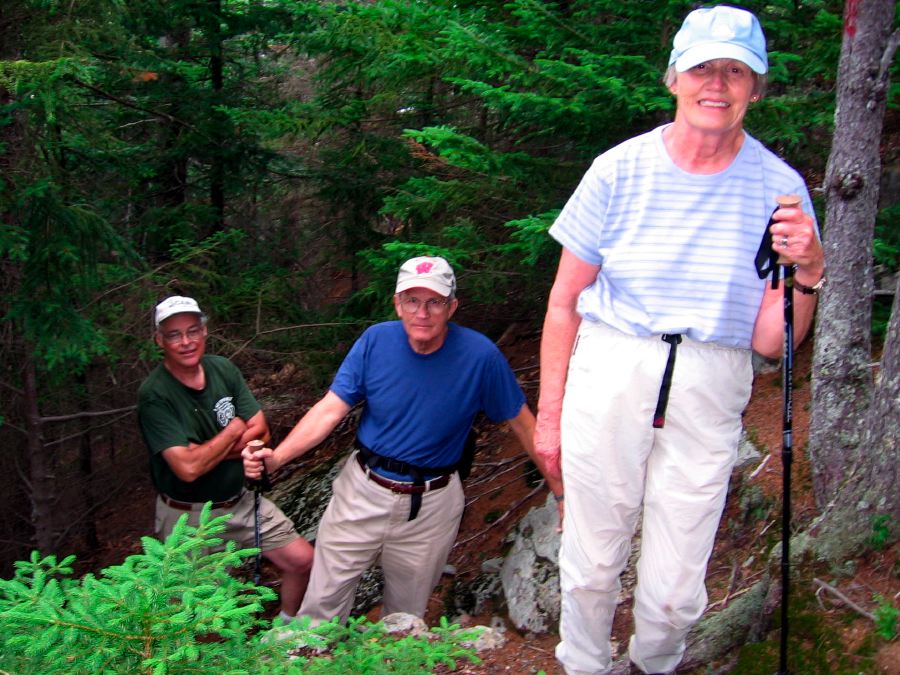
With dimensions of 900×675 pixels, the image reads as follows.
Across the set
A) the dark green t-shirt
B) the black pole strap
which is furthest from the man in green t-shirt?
the black pole strap

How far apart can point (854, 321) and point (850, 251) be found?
336mm

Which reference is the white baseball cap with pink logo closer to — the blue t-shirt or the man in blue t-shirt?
the man in blue t-shirt

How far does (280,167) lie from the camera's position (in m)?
10.9

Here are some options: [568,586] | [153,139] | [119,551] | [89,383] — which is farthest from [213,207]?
[568,586]

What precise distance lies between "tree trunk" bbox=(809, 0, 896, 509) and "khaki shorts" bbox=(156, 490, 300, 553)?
2879 mm

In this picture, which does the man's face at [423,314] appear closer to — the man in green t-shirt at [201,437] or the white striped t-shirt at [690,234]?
the man in green t-shirt at [201,437]

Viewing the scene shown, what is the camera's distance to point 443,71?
5410mm

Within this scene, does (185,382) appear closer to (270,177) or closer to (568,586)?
(568,586)

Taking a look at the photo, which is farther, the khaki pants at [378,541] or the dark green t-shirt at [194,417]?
the dark green t-shirt at [194,417]

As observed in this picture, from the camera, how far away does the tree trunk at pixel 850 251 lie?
12.7 feet

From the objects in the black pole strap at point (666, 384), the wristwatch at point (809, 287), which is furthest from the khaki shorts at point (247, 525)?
the wristwatch at point (809, 287)

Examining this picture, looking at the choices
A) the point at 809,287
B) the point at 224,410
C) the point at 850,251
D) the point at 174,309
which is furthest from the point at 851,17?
the point at 224,410

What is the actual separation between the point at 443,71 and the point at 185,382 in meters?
2.46

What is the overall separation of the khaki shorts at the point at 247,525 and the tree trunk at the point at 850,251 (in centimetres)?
288
